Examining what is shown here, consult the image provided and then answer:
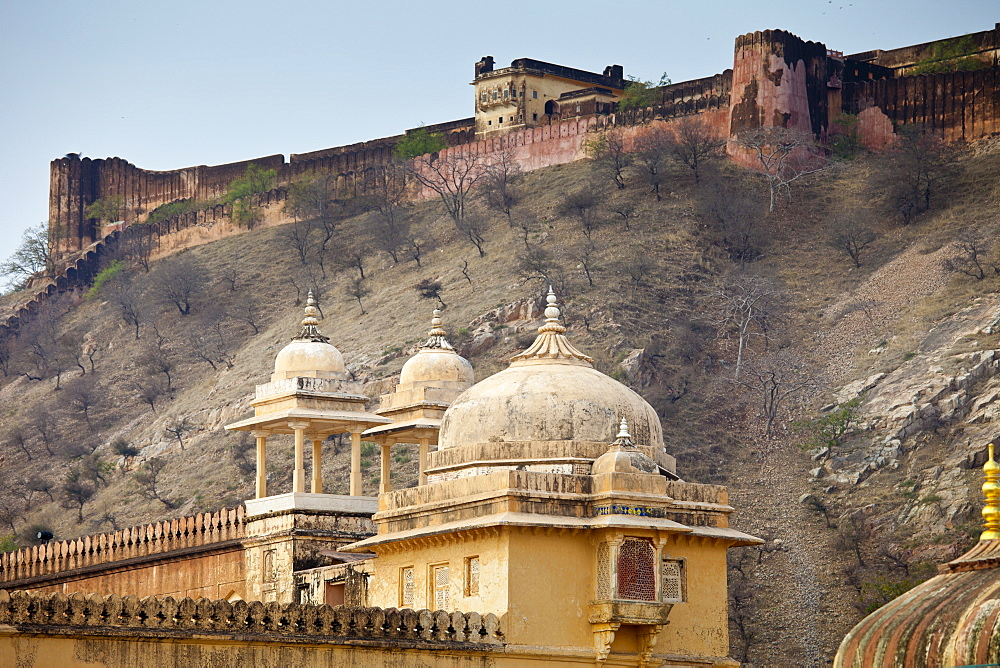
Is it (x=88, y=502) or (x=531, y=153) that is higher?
(x=531, y=153)

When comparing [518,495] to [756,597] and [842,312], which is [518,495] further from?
[842,312]

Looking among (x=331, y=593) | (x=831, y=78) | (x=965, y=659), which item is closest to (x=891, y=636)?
(x=965, y=659)

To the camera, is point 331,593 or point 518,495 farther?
point 331,593

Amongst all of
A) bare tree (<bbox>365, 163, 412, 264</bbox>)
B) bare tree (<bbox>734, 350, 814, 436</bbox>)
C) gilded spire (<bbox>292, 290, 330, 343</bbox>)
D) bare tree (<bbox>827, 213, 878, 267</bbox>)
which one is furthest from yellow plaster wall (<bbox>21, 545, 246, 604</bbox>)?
bare tree (<bbox>365, 163, 412, 264</bbox>)

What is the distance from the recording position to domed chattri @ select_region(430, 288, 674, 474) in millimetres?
17859

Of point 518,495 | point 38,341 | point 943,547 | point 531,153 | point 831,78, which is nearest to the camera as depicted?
point 518,495

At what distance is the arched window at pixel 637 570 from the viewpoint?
17219 millimetres

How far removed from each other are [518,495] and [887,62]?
3732 centimetres

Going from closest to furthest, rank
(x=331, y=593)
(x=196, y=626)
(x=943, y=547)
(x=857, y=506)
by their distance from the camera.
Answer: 1. (x=196, y=626)
2. (x=331, y=593)
3. (x=943, y=547)
4. (x=857, y=506)

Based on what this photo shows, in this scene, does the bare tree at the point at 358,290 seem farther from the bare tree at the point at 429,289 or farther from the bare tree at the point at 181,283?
the bare tree at the point at 181,283

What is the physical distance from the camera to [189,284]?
5672cm

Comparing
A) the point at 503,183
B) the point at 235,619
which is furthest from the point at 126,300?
the point at 235,619

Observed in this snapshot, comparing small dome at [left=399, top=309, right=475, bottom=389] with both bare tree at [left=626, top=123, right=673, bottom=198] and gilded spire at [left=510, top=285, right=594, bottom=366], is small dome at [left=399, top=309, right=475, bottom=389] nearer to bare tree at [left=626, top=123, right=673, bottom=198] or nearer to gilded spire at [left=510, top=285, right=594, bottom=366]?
gilded spire at [left=510, top=285, right=594, bottom=366]

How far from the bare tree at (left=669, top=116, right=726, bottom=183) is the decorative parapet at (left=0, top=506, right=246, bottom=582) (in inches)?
1060
